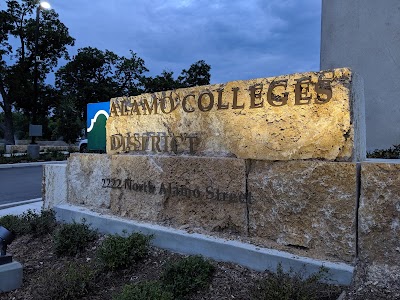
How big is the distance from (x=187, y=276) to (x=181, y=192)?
1235mm

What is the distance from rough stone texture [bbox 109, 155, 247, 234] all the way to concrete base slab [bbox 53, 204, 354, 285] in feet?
0.53

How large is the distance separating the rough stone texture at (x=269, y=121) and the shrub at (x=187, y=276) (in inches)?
48.4

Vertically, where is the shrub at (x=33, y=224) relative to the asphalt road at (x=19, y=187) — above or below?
above

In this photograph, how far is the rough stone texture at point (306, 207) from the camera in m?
3.13

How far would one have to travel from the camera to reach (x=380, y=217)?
2.98 metres

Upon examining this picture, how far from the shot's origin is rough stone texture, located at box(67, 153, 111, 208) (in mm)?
5211

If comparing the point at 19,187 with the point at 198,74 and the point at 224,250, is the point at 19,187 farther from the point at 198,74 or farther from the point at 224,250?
the point at 198,74

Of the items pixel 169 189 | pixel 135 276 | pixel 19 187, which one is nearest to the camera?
pixel 135 276

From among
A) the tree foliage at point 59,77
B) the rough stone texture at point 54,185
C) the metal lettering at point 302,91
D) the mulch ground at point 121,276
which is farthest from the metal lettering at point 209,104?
the tree foliage at point 59,77

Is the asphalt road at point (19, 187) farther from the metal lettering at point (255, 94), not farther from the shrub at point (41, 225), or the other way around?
the metal lettering at point (255, 94)

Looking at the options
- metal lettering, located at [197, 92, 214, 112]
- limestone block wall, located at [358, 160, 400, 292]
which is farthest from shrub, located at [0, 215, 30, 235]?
limestone block wall, located at [358, 160, 400, 292]

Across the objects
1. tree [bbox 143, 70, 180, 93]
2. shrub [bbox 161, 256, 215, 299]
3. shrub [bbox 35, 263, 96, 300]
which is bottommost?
shrub [bbox 35, 263, 96, 300]

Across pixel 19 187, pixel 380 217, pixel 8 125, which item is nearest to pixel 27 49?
pixel 8 125

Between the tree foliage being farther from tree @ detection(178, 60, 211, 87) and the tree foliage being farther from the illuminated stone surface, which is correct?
the illuminated stone surface
